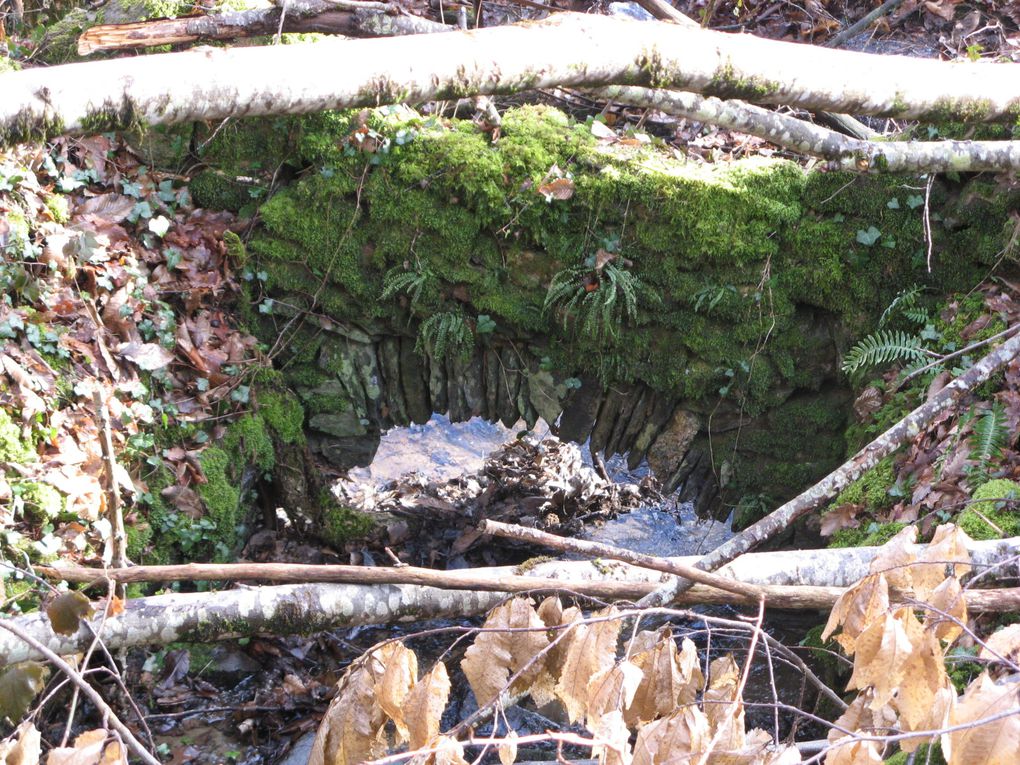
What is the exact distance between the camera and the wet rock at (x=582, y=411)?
5648mm

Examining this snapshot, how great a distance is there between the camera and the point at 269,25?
521 centimetres

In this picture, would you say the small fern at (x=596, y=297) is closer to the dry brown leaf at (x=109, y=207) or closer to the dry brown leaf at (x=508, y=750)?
the dry brown leaf at (x=109, y=207)

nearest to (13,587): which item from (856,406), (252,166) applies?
(252,166)

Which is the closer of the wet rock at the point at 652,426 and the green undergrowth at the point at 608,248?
the green undergrowth at the point at 608,248

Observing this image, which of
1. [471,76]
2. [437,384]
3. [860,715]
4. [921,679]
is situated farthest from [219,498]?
[921,679]

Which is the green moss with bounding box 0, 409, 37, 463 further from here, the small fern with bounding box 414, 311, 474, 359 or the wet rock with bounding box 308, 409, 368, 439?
the small fern with bounding box 414, 311, 474, 359

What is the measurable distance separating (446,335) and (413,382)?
595 millimetres

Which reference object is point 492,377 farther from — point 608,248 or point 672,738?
point 672,738

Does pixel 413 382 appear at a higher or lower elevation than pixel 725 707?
lower

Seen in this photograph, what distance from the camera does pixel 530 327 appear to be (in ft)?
17.9

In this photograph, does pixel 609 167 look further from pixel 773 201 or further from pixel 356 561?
pixel 356 561

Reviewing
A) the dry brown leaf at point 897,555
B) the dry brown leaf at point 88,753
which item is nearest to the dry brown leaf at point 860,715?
the dry brown leaf at point 897,555

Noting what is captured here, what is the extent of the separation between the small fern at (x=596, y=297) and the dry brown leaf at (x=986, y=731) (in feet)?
12.5

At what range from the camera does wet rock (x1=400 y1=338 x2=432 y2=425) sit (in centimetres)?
586
